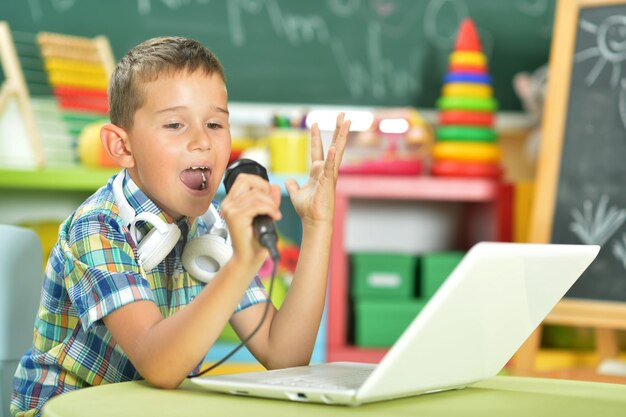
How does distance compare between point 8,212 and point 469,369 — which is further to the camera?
point 8,212

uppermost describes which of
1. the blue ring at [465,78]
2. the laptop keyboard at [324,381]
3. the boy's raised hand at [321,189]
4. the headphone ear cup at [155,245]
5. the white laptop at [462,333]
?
the blue ring at [465,78]

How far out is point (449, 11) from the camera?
3498 mm

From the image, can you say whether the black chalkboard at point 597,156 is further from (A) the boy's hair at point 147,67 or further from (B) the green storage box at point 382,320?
(A) the boy's hair at point 147,67

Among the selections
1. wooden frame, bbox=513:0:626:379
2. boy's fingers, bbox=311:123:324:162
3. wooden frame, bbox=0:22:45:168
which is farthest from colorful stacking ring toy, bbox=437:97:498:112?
boy's fingers, bbox=311:123:324:162

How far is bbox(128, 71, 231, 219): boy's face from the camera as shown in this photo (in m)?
1.20

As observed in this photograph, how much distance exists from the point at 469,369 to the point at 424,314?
0.22 m

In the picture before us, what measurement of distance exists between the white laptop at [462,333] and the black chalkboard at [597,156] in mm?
1949

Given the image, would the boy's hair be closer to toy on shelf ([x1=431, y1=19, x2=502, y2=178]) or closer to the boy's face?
the boy's face

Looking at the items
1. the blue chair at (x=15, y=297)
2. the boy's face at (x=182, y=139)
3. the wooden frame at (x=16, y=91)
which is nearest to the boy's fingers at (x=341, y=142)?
the boy's face at (x=182, y=139)

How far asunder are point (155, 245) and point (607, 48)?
2146mm

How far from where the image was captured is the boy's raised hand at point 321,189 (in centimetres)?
121

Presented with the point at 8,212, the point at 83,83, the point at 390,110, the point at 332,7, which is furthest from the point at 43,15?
the point at 390,110

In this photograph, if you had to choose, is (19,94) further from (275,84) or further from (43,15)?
(275,84)

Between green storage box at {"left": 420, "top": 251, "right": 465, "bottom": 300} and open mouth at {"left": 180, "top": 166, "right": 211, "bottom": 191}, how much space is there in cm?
203
